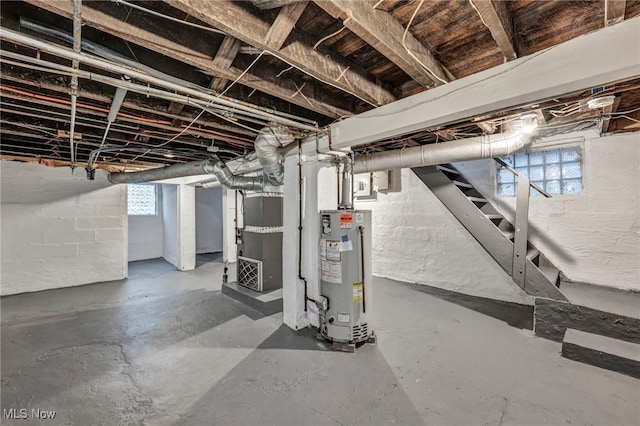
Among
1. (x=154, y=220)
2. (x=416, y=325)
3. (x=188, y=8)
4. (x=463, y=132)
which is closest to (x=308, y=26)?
(x=188, y=8)

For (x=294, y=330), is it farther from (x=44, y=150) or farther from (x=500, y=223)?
(x=44, y=150)

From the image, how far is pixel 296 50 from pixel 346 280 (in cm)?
178

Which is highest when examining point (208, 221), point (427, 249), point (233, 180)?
point (233, 180)

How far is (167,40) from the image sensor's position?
4.43 feet

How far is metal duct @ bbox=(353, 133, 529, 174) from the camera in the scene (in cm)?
248

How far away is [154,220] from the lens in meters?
6.96

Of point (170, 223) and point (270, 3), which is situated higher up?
point (270, 3)

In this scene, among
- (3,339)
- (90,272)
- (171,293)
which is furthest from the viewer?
(90,272)

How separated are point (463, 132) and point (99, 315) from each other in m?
4.77

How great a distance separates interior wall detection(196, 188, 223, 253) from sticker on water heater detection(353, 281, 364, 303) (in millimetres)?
6538

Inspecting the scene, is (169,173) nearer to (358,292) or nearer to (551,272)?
(358,292)

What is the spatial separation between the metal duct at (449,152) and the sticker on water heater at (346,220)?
113 centimetres

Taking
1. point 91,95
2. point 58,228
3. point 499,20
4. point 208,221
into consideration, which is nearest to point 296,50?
point 499,20

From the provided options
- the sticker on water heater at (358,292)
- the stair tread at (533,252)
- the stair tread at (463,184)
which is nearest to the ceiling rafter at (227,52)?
the sticker on water heater at (358,292)
